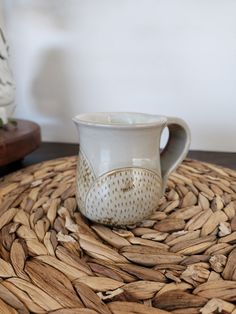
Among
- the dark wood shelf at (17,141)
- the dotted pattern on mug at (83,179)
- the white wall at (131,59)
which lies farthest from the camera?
the white wall at (131,59)

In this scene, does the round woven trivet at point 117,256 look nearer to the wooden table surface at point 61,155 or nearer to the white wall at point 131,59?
the wooden table surface at point 61,155

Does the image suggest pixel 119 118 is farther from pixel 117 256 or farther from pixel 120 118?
pixel 117 256

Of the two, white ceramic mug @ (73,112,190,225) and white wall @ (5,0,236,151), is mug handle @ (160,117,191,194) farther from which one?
white wall @ (5,0,236,151)

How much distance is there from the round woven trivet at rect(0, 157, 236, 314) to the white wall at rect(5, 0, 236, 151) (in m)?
0.32

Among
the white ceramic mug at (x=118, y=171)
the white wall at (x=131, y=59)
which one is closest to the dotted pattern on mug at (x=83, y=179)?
the white ceramic mug at (x=118, y=171)

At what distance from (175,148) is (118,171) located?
0.09m

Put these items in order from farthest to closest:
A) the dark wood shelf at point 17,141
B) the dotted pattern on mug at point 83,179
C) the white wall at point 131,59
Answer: the white wall at point 131,59 < the dark wood shelf at point 17,141 < the dotted pattern on mug at point 83,179

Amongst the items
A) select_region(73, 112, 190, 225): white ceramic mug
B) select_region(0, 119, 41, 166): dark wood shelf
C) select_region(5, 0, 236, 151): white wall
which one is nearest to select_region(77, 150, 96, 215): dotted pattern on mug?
select_region(73, 112, 190, 225): white ceramic mug

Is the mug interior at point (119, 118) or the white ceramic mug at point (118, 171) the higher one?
the mug interior at point (119, 118)

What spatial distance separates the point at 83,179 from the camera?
0.34 meters

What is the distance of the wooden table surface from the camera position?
23.4 inches

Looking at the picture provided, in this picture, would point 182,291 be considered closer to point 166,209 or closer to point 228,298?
point 228,298

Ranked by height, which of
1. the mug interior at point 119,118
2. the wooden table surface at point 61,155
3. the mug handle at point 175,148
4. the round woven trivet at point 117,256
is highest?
the mug interior at point 119,118

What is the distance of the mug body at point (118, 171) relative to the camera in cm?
32
